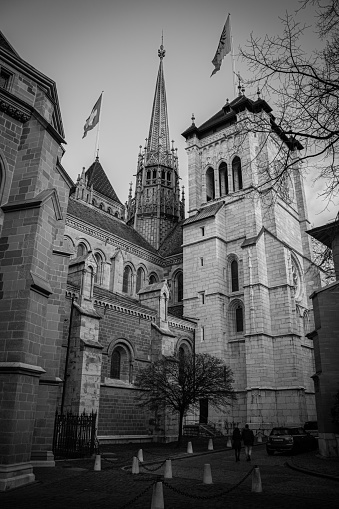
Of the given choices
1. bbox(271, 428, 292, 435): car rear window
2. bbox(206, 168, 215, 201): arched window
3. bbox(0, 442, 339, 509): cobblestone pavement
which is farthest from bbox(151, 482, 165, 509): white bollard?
bbox(206, 168, 215, 201): arched window

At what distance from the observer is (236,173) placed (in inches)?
1503

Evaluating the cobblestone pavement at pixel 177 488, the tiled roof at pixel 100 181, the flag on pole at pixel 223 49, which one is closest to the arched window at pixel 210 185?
the flag on pole at pixel 223 49

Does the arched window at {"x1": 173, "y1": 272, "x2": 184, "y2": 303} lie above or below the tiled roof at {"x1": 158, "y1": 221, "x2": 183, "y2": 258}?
below

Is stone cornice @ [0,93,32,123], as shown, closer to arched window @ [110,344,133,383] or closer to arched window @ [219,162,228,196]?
arched window @ [110,344,133,383]

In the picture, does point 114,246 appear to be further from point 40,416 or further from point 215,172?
point 40,416

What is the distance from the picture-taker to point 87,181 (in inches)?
2077

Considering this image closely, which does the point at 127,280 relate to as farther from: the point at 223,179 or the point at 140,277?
the point at 223,179

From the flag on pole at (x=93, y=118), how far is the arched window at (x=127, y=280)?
552 inches

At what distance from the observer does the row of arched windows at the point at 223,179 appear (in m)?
37.8

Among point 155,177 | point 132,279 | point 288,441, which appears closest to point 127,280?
point 132,279

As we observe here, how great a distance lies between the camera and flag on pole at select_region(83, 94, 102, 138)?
38.8m

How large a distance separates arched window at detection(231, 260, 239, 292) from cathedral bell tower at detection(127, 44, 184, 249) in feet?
38.3

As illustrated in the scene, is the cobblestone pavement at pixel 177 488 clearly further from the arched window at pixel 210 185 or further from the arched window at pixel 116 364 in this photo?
the arched window at pixel 210 185

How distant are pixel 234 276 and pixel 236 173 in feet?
35.3
